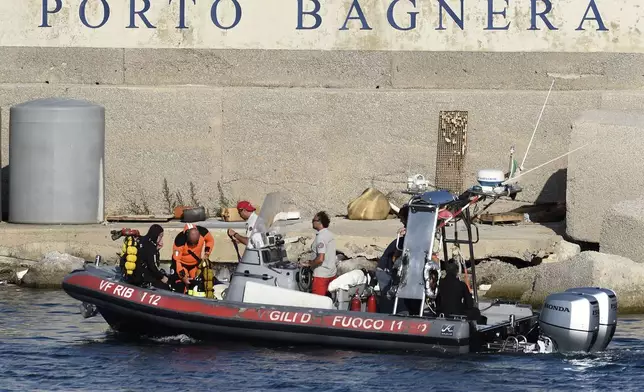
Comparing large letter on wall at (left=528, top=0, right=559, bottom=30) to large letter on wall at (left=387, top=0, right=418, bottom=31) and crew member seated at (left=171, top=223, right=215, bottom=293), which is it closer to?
A: large letter on wall at (left=387, top=0, right=418, bottom=31)

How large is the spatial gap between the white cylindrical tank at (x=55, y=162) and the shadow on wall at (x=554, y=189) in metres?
5.71

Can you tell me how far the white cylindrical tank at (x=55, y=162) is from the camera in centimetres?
2108

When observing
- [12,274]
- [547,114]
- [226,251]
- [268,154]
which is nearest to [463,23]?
[547,114]

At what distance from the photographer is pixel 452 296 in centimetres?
Result: 1557

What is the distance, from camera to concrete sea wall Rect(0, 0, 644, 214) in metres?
21.9

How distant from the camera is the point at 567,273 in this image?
61.4ft

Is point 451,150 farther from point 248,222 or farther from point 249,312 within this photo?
point 249,312

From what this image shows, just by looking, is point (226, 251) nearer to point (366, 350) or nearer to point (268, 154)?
point (268, 154)

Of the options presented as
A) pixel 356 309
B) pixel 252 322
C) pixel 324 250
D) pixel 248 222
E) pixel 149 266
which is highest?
pixel 248 222

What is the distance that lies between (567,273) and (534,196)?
3270 mm

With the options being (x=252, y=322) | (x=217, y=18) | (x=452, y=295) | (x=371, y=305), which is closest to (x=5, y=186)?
(x=217, y=18)

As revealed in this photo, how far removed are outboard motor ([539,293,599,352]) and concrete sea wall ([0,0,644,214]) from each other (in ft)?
21.0

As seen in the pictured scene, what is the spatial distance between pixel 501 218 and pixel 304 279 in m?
5.14

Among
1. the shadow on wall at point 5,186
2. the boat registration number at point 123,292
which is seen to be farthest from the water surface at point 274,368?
the shadow on wall at point 5,186
